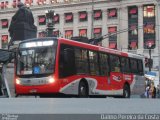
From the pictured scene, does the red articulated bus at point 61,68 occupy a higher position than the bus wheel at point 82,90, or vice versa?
the red articulated bus at point 61,68

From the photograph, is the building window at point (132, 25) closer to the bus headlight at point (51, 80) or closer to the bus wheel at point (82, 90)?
the bus wheel at point (82, 90)

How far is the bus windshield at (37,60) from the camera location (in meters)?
17.9

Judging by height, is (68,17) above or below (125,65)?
above

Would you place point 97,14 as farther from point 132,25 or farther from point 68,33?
point 132,25

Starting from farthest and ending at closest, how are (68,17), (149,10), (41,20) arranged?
(41,20)
(68,17)
(149,10)

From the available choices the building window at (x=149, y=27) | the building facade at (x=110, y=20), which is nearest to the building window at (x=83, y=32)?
the building facade at (x=110, y=20)

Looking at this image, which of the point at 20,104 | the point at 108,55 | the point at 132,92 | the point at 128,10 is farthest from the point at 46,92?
the point at 128,10

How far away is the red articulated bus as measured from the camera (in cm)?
1781

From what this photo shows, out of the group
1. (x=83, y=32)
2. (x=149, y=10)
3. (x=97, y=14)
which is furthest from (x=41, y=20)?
(x=149, y=10)

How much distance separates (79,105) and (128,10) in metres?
88.1

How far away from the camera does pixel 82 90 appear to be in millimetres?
18859

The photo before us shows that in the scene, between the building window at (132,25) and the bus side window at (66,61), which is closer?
the bus side window at (66,61)

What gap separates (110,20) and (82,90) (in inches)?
2884

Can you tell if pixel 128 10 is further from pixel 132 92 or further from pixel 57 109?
pixel 57 109
